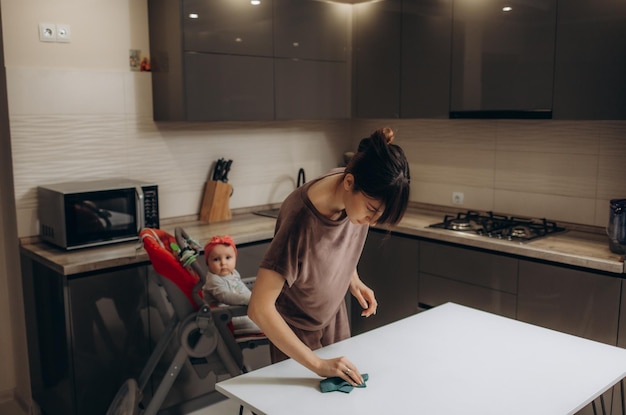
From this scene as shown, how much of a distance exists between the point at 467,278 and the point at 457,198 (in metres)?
0.82

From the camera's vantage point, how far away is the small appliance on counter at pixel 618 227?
2.85 meters

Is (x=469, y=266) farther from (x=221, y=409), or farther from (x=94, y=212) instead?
(x=94, y=212)

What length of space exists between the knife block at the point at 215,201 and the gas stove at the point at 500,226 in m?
1.24

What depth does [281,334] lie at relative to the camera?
1.70m

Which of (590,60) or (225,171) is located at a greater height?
(590,60)

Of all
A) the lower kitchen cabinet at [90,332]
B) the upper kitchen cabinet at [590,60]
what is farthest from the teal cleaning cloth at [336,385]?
the upper kitchen cabinet at [590,60]

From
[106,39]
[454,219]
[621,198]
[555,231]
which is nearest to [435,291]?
[454,219]

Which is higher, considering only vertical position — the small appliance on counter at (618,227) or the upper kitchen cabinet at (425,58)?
the upper kitchen cabinet at (425,58)

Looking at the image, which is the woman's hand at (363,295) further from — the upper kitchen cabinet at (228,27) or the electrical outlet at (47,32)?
the electrical outlet at (47,32)

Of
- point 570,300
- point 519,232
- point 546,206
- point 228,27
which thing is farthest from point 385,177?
point 546,206

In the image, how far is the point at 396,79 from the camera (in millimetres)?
3830

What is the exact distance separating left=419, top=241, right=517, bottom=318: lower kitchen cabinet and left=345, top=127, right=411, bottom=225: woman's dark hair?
162 centimetres

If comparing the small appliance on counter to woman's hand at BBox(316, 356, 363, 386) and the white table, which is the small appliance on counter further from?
woman's hand at BBox(316, 356, 363, 386)

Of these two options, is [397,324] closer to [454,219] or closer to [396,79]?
[454,219]
